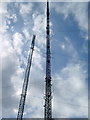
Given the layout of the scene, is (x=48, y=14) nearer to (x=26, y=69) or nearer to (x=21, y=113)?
(x=26, y=69)

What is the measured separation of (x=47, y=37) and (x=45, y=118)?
33.8 meters

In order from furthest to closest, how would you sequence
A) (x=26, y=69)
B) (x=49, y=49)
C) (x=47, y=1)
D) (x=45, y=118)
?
1. (x=26, y=69)
2. (x=47, y=1)
3. (x=49, y=49)
4. (x=45, y=118)

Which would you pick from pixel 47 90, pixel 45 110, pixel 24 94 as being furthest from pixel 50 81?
pixel 24 94

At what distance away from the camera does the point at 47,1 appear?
3622 inches

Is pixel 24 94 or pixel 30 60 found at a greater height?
pixel 30 60

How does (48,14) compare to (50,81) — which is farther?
(48,14)

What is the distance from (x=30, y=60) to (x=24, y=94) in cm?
1709

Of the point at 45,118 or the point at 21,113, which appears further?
the point at 21,113

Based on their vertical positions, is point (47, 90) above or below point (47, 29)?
below

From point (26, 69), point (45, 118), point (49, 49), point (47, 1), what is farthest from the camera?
point (26, 69)

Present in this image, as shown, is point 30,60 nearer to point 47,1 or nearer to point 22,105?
point 22,105

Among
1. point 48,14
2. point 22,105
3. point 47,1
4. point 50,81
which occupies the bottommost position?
point 22,105

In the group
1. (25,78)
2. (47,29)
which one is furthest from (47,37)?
(25,78)

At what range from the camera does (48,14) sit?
91.1 m
